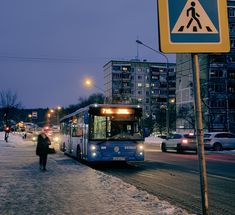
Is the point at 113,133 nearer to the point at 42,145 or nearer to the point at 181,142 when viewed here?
the point at 42,145

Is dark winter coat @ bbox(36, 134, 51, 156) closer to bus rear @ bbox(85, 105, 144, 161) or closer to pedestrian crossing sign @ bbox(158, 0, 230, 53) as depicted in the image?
bus rear @ bbox(85, 105, 144, 161)

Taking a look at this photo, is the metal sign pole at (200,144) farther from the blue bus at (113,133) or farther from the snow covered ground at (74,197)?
the blue bus at (113,133)

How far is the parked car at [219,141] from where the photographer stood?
1534 inches

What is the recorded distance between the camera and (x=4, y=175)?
16203 mm

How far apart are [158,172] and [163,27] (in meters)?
14.3

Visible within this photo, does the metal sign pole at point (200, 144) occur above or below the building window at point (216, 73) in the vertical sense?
below

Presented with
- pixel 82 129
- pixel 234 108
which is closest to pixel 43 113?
pixel 234 108

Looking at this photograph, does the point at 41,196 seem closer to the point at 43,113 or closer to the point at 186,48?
the point at 186,48

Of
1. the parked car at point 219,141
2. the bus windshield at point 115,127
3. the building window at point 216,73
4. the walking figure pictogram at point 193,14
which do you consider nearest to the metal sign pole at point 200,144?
the walking figure pictogram at point 193,14

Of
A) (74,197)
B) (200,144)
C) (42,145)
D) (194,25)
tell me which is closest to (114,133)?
(42,145)

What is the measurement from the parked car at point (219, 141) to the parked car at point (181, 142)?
3.46 meters

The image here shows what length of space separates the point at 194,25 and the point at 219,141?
3503 centimetres

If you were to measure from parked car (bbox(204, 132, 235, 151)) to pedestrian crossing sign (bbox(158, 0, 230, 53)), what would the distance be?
3473cm

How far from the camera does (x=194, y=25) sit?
200 inches
